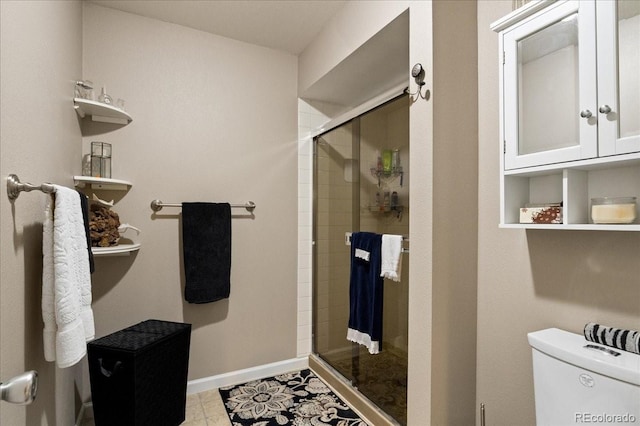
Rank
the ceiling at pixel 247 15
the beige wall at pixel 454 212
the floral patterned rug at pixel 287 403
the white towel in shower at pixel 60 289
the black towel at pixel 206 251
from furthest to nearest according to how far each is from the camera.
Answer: the black towel at pixel 206 251, the ceiling at pixel 247 15, the floral patterned rug at pixel 287 403, the beige wall at pixel 454 212, the white towel in shower at pixel 60 289

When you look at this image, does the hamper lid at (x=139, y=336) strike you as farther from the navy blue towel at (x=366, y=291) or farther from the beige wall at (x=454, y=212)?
the beige wall at (x=454, y=212)

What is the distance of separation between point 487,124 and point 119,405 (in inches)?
86.6

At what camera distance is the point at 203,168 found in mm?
2287

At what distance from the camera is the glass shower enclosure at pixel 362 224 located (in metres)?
1.81

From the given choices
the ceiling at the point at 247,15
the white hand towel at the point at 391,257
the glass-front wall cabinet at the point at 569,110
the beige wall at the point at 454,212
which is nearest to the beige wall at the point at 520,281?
the beige wall at the point at 454,212

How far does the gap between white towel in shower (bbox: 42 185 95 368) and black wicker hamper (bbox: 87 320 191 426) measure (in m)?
0.44

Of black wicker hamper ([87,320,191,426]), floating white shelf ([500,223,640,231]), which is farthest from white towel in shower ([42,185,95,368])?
floating white shelf ([500,223,640,231])

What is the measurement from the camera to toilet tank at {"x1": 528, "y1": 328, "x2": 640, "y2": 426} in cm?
94

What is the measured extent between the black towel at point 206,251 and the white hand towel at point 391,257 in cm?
111

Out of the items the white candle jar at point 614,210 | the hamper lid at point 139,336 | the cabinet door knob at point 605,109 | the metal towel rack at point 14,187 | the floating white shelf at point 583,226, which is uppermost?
the cabinet door knob at point 605,109

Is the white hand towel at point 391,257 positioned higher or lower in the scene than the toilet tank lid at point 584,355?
higher

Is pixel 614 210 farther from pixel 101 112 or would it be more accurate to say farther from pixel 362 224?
pixel 101 112

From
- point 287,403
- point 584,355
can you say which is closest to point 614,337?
point 584,355

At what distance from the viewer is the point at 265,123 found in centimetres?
250
